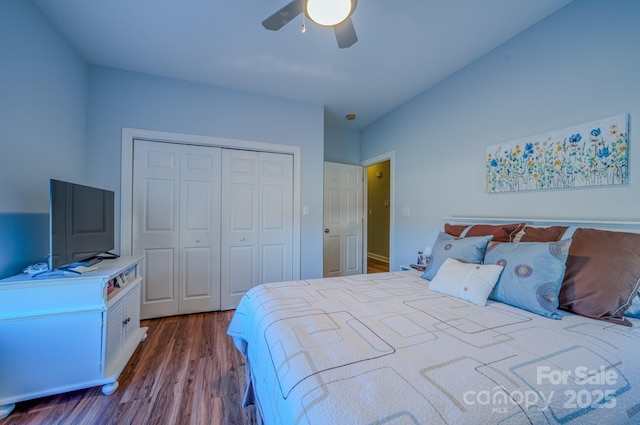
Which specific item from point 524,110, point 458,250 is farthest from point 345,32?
point 458,250

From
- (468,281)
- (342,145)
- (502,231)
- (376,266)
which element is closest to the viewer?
(468,281)

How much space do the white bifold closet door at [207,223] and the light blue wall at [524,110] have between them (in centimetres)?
166

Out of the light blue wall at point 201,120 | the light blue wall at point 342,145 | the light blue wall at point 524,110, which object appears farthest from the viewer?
the light blue wall at point 342,145

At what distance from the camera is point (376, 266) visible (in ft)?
17.0

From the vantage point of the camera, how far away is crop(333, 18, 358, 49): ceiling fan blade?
147 centimetres

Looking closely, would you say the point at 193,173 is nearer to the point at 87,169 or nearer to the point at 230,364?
the point at 87,169

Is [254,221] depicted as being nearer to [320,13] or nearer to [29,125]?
[29,125]

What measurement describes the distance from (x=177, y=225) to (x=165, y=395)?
5.39 feet

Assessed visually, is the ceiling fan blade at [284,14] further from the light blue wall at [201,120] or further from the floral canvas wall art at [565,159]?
the floral canvas wall art at [565,159]

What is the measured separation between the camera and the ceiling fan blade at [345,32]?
147 centimetres

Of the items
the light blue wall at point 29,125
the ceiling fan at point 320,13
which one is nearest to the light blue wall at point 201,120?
the light blue wall at point 29,125

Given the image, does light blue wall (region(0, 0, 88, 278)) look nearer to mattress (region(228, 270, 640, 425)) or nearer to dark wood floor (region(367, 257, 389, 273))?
mattress (region(228, 270, 640, 425))

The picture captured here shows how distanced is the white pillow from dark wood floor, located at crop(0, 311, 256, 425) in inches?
53.9

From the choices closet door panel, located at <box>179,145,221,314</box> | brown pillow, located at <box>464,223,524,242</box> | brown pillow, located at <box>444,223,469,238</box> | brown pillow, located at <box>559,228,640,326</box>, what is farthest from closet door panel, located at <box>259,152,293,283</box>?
brown pillow, located at <box>559,228,640,326</box>
